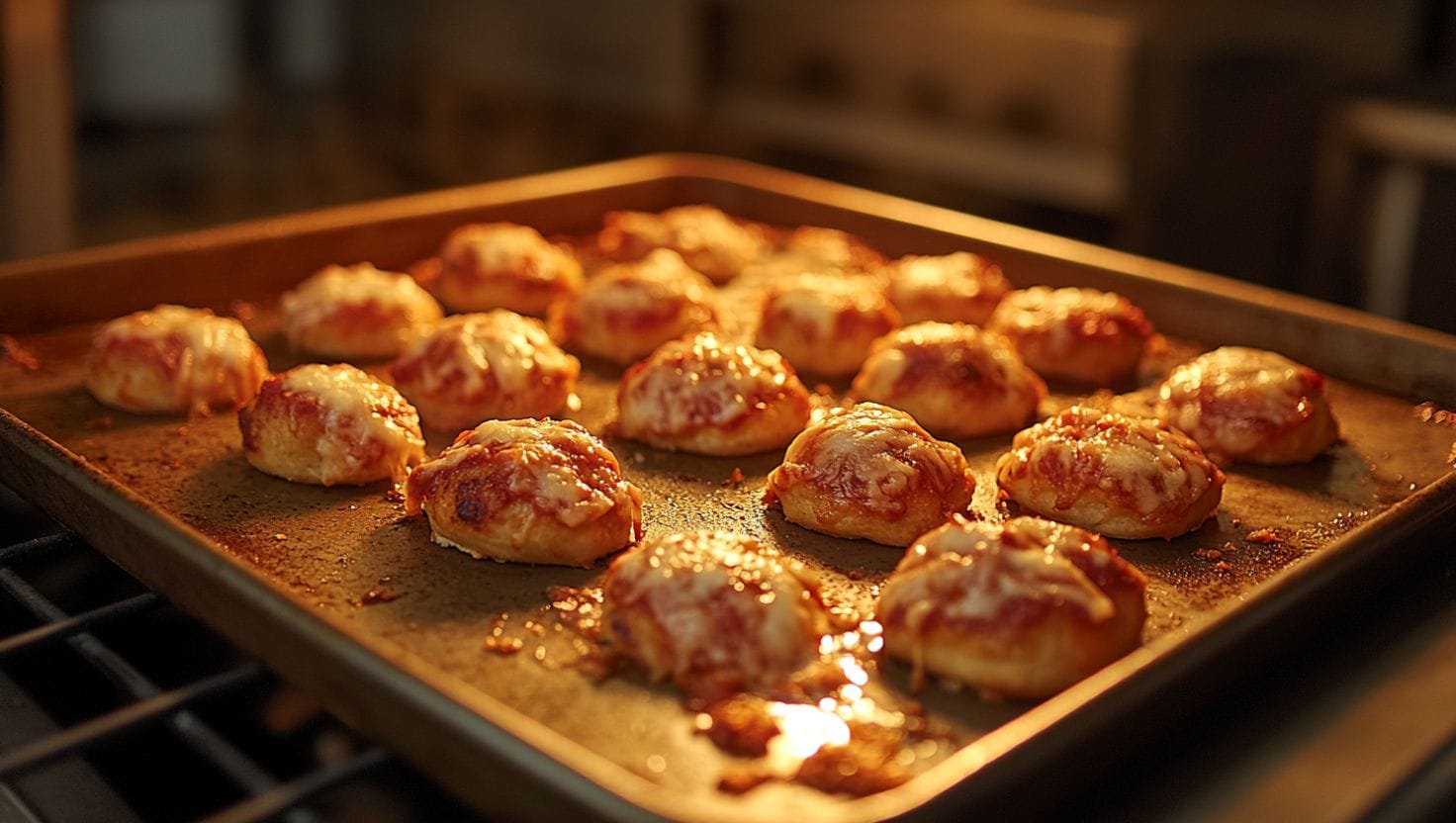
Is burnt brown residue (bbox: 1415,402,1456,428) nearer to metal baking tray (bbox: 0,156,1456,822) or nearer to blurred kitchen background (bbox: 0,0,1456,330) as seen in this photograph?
metal baking tray (bbox: 0,156,1456,822)

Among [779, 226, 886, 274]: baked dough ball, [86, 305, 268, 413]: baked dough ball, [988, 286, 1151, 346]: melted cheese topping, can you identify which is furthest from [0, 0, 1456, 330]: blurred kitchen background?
[86, 305, 268, 413]: baked dough ball

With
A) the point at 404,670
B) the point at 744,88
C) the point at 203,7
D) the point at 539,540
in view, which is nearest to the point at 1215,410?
the point at 539,540

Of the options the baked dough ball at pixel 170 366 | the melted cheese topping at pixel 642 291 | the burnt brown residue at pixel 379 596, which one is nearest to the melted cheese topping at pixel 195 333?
the baked dough ball at pixel 170 366

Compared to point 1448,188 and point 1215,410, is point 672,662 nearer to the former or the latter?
point 1215,410

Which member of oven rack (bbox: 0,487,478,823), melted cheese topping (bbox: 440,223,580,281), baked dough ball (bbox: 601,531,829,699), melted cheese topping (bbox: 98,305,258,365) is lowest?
oven rack (bbox: 0,487,478,823)

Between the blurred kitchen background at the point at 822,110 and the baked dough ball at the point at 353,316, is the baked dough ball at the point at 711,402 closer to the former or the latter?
the baked dough ball at the point at 353,316

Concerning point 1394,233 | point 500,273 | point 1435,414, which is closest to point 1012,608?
point 1435,414

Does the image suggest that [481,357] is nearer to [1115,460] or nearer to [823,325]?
[823,325]
